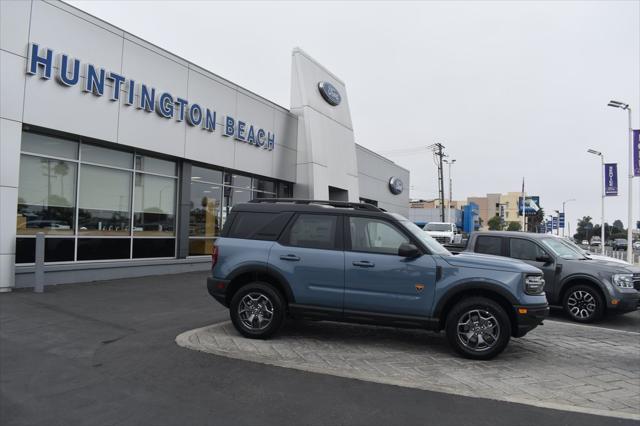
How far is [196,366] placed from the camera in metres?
4.94

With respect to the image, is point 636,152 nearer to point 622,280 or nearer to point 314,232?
point 622,280

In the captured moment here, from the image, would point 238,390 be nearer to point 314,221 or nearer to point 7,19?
point 314,221

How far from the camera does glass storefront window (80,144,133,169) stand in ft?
38.1

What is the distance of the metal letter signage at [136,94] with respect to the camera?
10.1 m

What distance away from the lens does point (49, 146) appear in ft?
35.4

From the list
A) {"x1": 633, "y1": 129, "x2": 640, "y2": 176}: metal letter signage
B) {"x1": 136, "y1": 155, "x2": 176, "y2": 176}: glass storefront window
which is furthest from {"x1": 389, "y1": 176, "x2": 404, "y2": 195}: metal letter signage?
{"x1": 136, "y1": 155, "x2": 176, "y2": 176}: glass storefront window

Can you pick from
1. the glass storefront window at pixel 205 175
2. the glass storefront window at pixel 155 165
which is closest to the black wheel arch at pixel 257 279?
the glass storefront window at pixel 155 165

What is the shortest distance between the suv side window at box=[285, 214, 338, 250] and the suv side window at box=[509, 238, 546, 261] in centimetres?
498

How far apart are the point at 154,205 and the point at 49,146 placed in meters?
3.57

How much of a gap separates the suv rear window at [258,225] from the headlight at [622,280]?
21.1 ft

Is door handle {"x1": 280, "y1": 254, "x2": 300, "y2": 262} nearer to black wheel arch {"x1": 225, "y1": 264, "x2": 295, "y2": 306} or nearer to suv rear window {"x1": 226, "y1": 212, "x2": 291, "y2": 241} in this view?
black wheel arch {"x1": 225, "y1": 264, "x2": 295, "y2": 306}

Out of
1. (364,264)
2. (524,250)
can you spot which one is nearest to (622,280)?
(524,250)

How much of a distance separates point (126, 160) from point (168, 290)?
15.0 feet

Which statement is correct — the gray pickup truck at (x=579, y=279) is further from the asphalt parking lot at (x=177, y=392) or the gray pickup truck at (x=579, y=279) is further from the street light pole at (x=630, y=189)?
the street light pole at (x=630, y=189)
